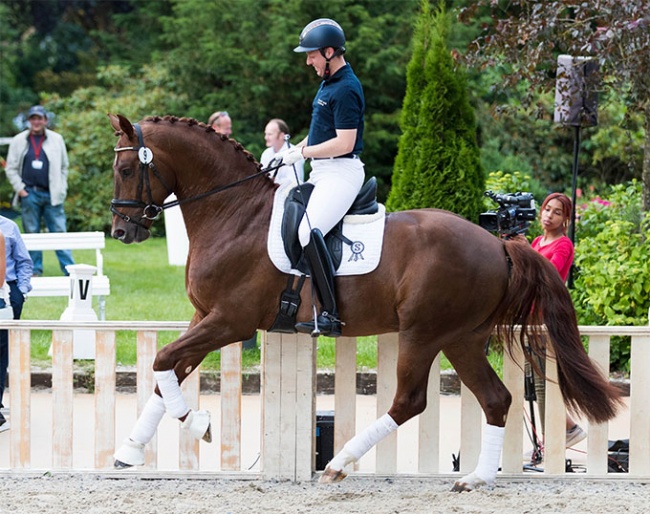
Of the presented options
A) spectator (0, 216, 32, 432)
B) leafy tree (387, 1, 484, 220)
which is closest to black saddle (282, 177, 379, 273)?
spectator (0, 216, 32, 432)

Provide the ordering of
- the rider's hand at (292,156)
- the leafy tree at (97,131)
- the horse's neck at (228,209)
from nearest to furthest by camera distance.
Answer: the rider's hand at (292,156) < the horse's neck at (228,209) < the leafy tree at (97,131)

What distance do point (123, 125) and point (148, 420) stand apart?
1.56 m

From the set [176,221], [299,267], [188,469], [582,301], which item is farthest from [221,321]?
[176,221]

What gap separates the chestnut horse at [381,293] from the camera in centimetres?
566

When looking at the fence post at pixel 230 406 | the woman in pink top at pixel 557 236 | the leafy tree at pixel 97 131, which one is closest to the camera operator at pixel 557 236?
the woman in pink top at pixel 557 236

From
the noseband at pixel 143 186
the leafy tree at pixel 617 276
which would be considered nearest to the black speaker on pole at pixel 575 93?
the leafy tree at pixel 617 276

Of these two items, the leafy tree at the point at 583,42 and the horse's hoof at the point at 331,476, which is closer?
A: the horse's hoof at the point at 331,476

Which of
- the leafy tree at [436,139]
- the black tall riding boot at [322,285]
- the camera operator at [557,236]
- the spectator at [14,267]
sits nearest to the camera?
the black tall riding boot at [322,285]

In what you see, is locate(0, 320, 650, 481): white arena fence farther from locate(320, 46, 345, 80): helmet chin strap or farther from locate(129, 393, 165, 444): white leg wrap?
locate(320, 46, 345, 80): helmet chin strap

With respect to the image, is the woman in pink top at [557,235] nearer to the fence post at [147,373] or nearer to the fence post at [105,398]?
the fence post at [147,373]

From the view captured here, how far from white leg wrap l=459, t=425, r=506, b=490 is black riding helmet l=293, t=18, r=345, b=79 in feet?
7.01

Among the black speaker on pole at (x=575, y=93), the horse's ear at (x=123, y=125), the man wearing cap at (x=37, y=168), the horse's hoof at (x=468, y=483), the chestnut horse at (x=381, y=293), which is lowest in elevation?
the horse's hoof at (x=468, y=483)

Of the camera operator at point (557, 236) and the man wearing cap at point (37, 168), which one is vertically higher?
the man wearing cap at point (37, 168)

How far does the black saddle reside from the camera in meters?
5.66
